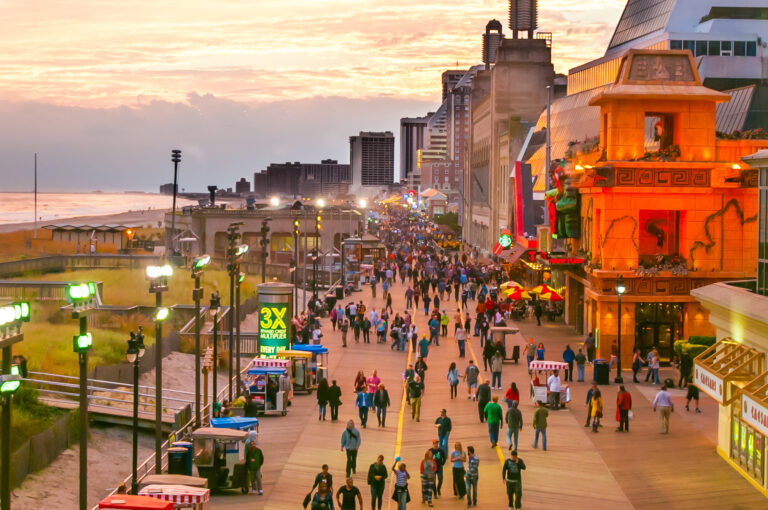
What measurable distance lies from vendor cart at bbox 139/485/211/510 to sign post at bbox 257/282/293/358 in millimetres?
18860

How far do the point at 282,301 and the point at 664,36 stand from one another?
50.3 m

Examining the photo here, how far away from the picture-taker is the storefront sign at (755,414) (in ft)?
65.0

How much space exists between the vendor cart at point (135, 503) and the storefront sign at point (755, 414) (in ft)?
35.1

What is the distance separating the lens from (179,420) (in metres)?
27.5

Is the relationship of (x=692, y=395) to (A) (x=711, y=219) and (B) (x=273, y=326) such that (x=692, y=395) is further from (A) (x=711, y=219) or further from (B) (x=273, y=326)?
(B) (x=273, y=326)

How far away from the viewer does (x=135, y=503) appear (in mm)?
17641

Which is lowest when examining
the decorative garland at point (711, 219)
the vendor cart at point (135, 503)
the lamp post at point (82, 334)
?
the vendor cart at point (135, 503)

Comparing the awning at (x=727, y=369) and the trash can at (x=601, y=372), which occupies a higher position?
the awning at (x=727, y=369)

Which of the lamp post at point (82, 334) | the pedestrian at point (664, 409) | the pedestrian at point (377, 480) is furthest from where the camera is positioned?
the pedestrian at point (664, 409)

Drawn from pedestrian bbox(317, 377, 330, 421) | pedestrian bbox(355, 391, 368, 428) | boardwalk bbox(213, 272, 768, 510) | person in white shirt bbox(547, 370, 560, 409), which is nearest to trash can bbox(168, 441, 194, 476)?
boardwalk bbox(213, 272, 768, 510)

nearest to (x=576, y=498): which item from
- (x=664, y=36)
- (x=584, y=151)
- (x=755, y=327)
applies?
(x=755, y=327)

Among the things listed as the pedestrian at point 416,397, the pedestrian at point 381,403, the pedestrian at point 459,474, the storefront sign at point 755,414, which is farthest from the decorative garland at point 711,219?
the pedestrian at point 459,474

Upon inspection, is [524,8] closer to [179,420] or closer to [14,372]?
[179,420]

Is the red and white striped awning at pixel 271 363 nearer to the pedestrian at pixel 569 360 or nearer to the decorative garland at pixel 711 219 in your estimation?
the pedestrian at pixel 569 360
